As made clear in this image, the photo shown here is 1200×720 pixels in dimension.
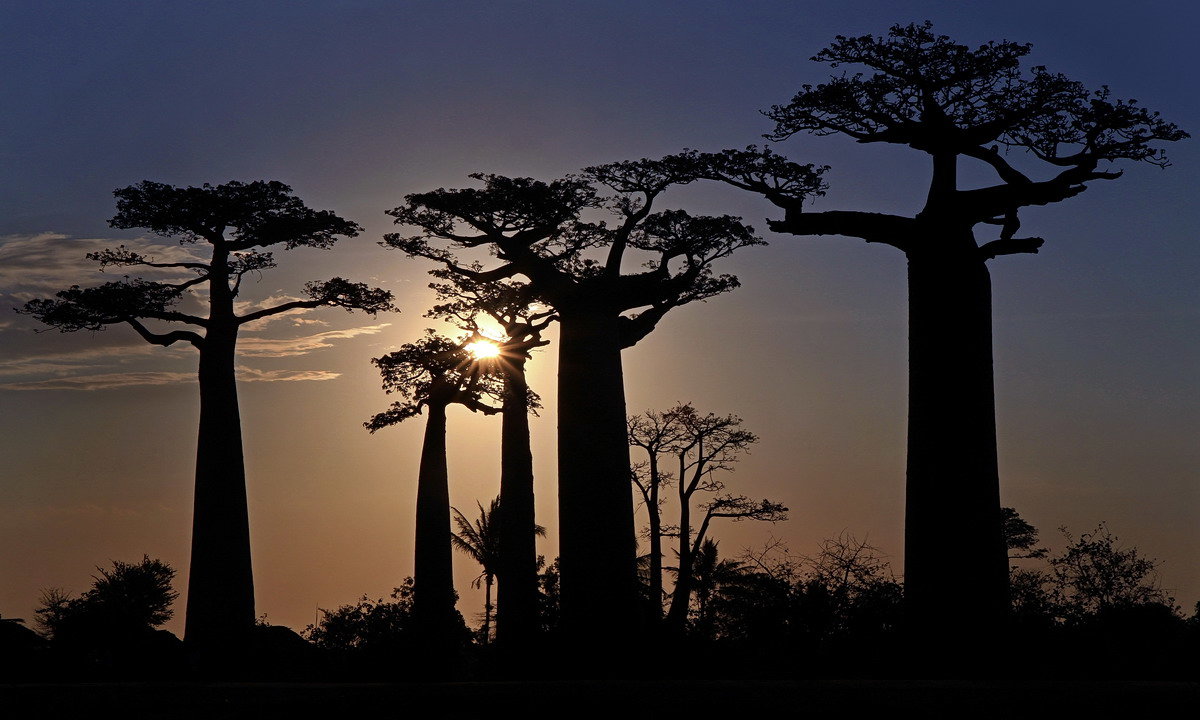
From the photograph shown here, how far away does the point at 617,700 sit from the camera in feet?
20.7

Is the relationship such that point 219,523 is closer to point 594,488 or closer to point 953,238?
point 594,488

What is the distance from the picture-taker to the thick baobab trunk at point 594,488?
1443 cm

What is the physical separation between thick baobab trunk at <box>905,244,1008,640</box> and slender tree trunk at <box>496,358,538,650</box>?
9.40 metres

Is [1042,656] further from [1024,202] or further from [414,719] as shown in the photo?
[414,719]

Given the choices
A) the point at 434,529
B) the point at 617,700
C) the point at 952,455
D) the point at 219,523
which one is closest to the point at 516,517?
the point at 434,529

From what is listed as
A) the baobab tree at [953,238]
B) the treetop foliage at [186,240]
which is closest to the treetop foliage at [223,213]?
the treetop foliage at [186,240]

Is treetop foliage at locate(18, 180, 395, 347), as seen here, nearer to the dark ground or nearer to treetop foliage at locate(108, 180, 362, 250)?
treetop foliage at locate(108, 180, 362, 250)

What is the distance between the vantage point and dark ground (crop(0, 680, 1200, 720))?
6.04 m

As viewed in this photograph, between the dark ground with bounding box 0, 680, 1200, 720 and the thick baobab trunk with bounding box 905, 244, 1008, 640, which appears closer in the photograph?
the dark ground with bounding box 0, 680, 1200, 720

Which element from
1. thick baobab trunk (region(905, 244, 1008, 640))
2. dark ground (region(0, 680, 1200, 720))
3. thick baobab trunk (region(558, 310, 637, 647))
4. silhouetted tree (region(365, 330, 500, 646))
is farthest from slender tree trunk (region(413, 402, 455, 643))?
dark ground (region(0, 680, 1200, 720))

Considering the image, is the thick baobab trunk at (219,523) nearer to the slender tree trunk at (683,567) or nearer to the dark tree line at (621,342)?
the dark tree line at (621,342)

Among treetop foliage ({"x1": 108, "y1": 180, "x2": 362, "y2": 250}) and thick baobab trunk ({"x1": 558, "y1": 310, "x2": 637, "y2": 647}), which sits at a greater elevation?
treetop foliage ({"x1": 108, "y1": 180, "x2": 362, "y2": 250})

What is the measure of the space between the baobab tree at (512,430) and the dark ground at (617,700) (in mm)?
11028

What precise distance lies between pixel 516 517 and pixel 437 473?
1601 millimetres
